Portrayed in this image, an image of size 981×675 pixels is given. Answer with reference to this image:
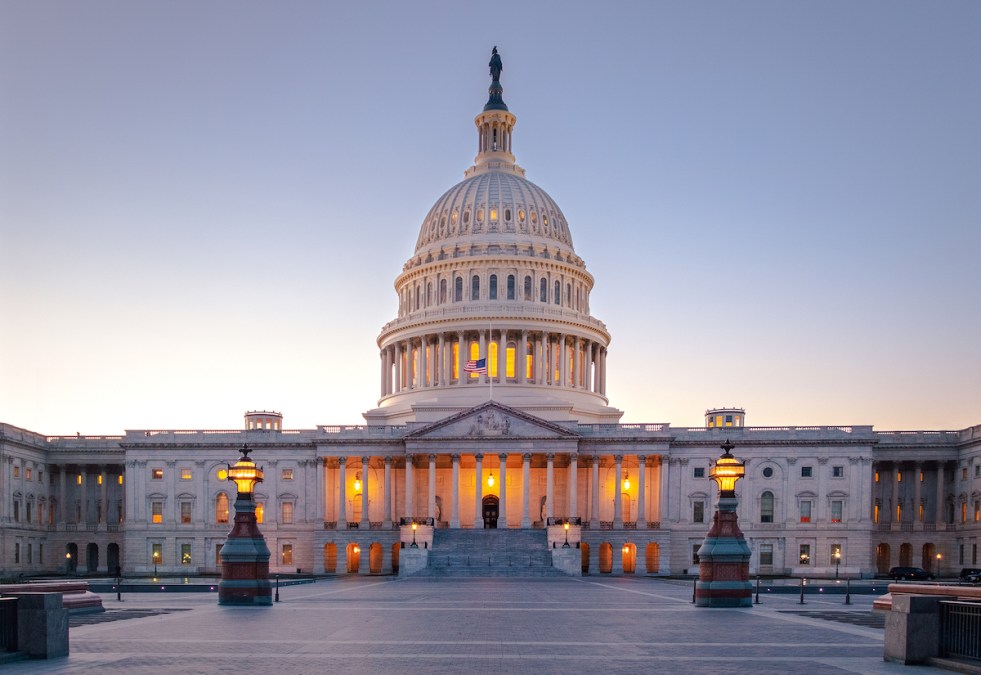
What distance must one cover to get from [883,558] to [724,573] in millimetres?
76254

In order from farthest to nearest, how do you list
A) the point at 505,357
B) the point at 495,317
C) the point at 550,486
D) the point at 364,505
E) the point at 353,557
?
1. the point at 505,357
2. the point at 495,317
3. the point at 353,557
4. the point at 364,505
5. the point at 550,486

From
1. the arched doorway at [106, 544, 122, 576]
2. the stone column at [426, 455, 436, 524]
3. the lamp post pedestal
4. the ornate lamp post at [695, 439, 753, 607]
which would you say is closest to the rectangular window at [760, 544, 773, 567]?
the stone column at [426, 455, 436, 524]

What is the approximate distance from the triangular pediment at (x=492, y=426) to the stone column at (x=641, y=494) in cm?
844

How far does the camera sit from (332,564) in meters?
109

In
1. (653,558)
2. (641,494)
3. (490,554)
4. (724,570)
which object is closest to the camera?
(724,570)

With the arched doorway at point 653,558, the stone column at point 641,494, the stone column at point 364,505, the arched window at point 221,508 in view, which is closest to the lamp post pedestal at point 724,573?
the stone column at point 641,494

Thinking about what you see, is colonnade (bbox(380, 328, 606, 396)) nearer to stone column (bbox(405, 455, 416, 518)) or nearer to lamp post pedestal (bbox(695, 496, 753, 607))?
stone column (bbox(405, 455, 416, 518))

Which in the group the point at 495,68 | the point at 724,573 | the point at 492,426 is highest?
the point at 495,68

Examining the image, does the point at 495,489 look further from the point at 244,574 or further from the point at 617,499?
the point at 244,574

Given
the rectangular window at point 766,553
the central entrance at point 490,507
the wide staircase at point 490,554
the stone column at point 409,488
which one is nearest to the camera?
the wide staircase at point 490,554

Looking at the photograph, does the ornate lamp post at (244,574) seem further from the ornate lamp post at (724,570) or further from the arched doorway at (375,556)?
the arched doorway at (375,556)

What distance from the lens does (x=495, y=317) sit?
12381 cm

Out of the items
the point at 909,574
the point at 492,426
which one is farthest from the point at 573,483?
the point at 909,574

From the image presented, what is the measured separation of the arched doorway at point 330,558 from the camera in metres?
108
